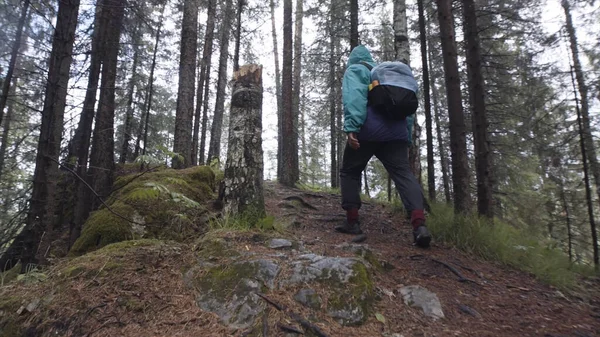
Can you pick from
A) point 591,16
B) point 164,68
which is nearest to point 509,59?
point 591,16

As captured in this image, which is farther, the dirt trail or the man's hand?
the man's hand

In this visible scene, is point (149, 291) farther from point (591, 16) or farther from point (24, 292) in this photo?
point (591, 16)

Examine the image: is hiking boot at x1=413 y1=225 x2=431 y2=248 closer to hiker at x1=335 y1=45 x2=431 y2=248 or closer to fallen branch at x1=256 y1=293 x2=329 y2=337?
hiker at x1=335 y1=45 x2=431 y2=248

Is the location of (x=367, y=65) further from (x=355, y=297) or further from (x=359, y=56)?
(x=355, y=297)

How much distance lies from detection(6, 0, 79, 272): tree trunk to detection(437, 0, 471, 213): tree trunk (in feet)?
18.0

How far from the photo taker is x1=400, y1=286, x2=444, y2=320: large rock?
8.02 ft

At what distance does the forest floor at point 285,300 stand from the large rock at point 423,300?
57 mm

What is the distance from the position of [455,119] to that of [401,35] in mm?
2681

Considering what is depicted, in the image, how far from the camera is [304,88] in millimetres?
20781

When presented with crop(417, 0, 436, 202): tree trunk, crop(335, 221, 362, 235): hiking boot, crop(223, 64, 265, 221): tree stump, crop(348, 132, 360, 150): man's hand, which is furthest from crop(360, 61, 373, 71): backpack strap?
crop(417, 0, 436, 202): tree trunk

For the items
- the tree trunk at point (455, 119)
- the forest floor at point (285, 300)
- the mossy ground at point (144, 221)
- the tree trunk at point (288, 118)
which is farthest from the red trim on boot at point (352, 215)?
the tree trunk at point (288, 118)

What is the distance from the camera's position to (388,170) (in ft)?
13.4

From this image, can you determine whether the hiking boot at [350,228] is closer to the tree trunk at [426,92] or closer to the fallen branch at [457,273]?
the fallen branch at [457,273]

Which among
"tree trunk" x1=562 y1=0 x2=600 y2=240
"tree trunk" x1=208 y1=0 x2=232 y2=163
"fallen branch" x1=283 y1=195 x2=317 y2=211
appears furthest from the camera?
"tree trunk" x1=208 y1=0 x2=232 y2=163
